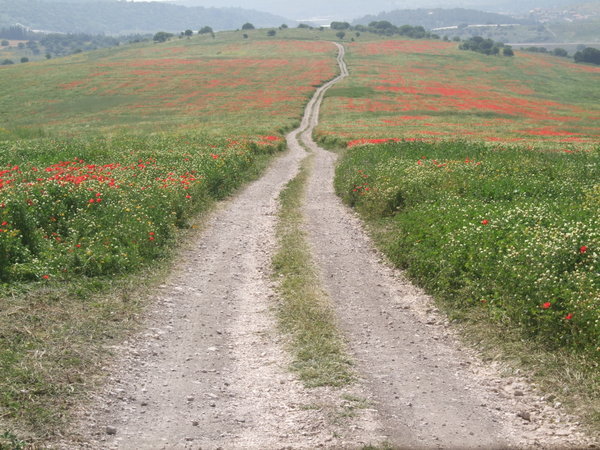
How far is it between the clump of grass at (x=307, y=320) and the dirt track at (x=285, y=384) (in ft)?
0.82

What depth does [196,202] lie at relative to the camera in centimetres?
2011

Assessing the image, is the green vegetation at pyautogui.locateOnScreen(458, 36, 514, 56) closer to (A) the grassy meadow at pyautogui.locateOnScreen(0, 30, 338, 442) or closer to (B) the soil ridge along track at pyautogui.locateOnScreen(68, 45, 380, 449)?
(A) the grassy meadow at pyautogui.locateOnScreen(0, 30, 338, 442)

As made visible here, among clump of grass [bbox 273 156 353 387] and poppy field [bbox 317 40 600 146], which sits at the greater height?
poppy field [bbox 317 40 600 146]

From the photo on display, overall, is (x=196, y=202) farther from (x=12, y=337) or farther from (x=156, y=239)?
(x=12, y=337)

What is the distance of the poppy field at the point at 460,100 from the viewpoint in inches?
1949

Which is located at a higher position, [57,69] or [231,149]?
[57,69]

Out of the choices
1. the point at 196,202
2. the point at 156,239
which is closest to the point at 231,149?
the point at 196,202

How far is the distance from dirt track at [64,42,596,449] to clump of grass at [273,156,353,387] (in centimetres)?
25

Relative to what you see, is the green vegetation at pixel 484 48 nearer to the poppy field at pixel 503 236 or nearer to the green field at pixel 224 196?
the green field at pixel 224 196

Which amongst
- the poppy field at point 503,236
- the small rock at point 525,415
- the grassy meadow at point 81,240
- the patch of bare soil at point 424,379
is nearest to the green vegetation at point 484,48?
the grassy meadow at point 81,240

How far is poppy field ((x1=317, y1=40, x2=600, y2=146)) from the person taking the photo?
4950cm

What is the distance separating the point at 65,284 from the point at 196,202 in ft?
31.5

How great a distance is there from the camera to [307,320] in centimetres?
1030

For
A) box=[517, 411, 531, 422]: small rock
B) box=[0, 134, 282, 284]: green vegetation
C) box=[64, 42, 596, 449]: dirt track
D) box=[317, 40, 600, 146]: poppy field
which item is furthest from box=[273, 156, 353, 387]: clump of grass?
box=[317, 40, 600, 146]: poppy field
